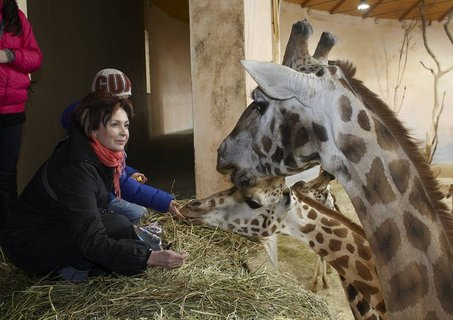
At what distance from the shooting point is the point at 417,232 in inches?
67.1

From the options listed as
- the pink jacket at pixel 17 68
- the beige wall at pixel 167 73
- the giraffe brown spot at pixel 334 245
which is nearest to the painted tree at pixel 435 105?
the giraffe brown spot at pixel 334 245

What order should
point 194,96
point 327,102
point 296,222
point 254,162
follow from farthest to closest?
point 194,96 → point 296,222 → point 254,162 → point 327,102

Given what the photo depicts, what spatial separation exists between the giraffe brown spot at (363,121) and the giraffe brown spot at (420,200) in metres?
0.28

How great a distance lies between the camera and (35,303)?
2.29 m

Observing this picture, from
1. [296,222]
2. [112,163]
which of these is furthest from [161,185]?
[112,163]

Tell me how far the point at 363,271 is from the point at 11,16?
2744 millimetres

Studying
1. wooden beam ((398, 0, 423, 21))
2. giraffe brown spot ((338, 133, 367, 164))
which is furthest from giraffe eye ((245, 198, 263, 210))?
wooden beam ((398, 0, 423, 21))

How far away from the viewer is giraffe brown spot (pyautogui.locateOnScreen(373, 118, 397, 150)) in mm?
1728

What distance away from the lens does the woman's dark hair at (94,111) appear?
2.29 m

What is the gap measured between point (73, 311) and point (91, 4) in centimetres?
711

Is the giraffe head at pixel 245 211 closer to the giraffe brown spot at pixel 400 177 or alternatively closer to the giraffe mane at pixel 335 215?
the giraffe mane at pixel 335 215

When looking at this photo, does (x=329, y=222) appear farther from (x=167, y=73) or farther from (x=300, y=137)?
(x=167, y=73)

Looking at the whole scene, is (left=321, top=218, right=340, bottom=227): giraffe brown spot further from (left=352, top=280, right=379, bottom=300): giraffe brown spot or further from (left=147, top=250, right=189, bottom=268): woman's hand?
(left=147, top=250, right=189, bottom=268): woman's hand

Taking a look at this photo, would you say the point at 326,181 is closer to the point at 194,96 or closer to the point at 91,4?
the point at 194,96
